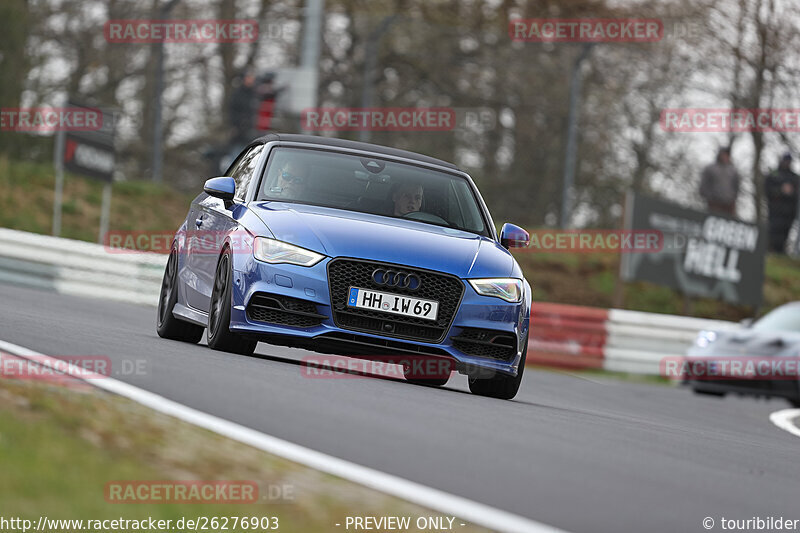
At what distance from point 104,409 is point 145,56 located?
3261 centimetres

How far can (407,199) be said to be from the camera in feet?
35.2

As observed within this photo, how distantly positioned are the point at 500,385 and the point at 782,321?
9199 mm

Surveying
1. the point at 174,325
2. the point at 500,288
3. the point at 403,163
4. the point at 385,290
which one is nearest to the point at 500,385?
the point at 500,288

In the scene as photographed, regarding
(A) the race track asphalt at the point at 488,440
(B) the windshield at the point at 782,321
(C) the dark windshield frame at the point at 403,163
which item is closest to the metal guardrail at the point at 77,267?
(B) the windshield at the point at 782,321

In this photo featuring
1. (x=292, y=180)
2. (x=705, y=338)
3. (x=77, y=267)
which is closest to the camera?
(x=292, y=180)

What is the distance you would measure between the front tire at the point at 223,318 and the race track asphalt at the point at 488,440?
0.10 metres

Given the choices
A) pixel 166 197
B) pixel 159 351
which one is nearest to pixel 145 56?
pixel 166 197

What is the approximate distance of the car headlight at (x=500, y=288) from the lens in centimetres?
979

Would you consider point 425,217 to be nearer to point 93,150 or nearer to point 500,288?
point 500,288

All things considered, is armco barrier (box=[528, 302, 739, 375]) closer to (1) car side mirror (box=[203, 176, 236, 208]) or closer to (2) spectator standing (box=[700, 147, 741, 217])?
(2) spectator standing (box=[700, 147, 741, 217])

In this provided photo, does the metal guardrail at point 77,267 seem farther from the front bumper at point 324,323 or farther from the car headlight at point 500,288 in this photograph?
the car headlight at point 500,288

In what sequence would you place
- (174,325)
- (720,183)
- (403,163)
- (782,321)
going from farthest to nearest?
(720,183), (782,321), (174,325), (403,163)

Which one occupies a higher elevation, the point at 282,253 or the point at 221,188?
the point at 221,188

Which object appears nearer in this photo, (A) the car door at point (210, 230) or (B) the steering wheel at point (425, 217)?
(A) the car door at point (210, 230)
